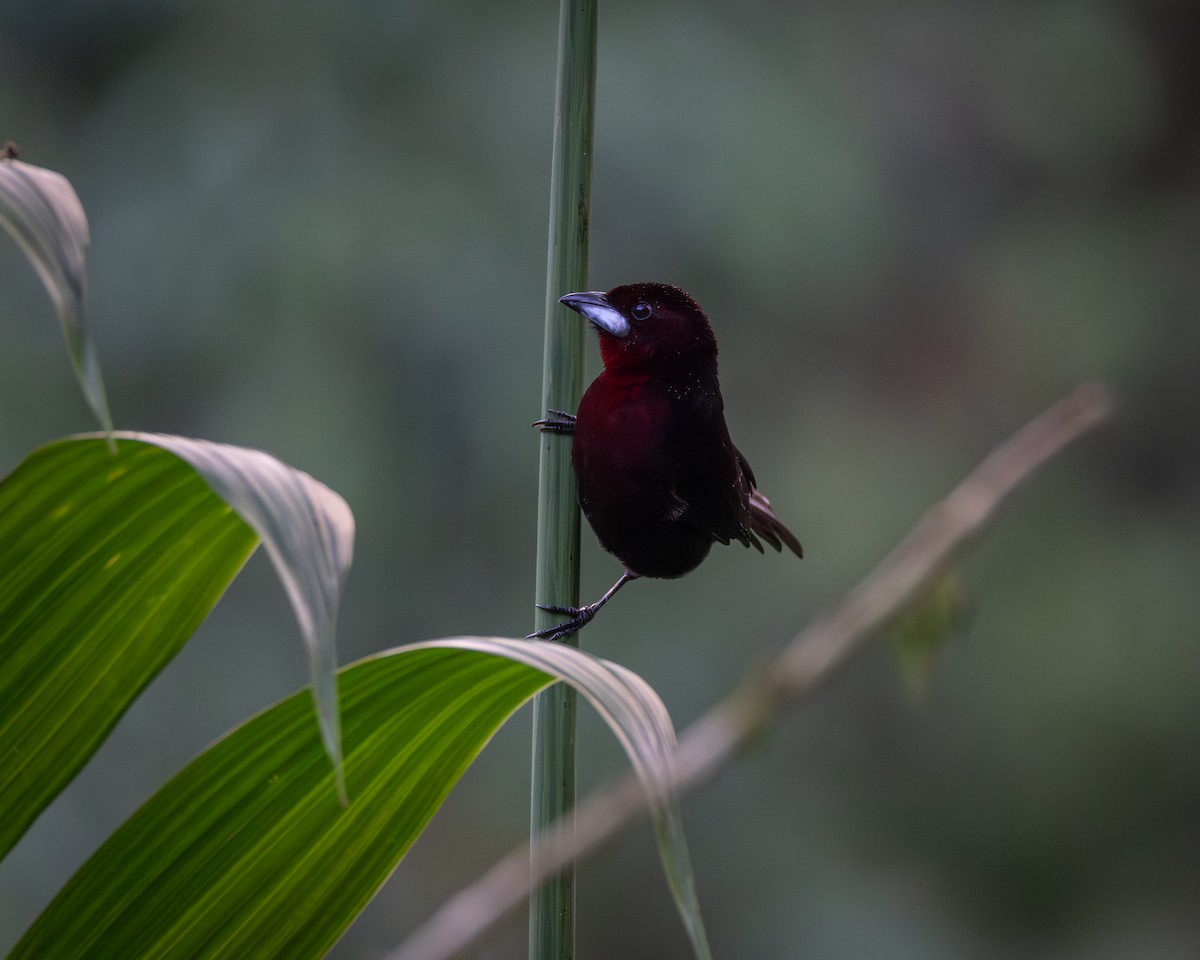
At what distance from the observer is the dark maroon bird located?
1.08 meters

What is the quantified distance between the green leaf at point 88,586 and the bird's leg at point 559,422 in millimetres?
263

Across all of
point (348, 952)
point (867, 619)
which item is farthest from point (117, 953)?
point (348, 952)

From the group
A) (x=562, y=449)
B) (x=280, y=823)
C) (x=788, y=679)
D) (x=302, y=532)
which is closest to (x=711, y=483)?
(x=562, y=449)

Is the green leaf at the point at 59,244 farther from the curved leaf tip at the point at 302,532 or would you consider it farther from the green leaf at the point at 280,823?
the green leaf at the point at 280,823

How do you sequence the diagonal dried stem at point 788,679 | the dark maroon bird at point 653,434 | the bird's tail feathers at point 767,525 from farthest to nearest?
the bird's tail feathers at point 767,525 → the dark maroon bird at point 653,434 → the diagonal dried stem at point 788,679

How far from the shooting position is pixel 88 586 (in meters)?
0.49

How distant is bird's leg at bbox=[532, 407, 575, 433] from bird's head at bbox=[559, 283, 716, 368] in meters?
0.38

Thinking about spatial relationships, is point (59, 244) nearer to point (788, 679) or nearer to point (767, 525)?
point (788, 679)

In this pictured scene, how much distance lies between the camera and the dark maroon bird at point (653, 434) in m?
1.08

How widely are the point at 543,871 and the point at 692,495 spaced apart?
930mm

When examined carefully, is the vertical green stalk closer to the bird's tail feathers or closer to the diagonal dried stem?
the diagonal dried stem

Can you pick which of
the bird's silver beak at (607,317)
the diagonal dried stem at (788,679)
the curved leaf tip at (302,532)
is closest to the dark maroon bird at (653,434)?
the bird's silver beak at (607,317)

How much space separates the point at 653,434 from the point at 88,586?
0.66 metres

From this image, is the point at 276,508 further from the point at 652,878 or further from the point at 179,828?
the point at 652,878
